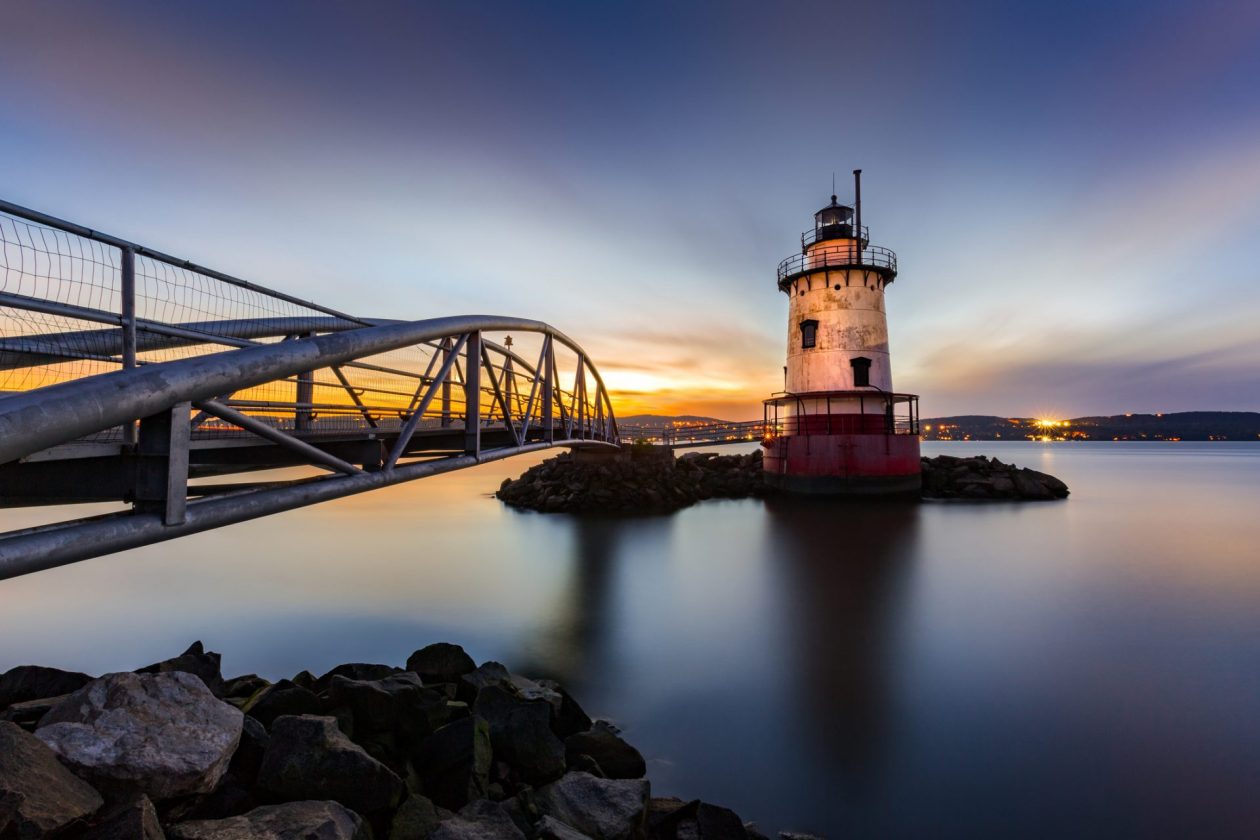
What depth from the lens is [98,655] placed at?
10.0 metres

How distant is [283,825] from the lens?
3188mm

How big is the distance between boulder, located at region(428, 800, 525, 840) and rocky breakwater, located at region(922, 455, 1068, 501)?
2876cm

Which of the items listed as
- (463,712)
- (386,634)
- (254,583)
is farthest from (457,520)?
(463,712)

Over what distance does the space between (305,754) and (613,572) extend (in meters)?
12.5

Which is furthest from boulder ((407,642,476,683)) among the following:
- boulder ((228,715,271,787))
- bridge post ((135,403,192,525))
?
bridge post ((135,403,192,525))

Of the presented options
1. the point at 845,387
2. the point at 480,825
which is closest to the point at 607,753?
the point at 480,825

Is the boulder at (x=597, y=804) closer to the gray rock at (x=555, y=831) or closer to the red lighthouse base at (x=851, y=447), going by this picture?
the gray rock at (x=555, y=831)

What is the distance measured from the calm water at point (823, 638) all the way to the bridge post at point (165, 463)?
5016 millimetres

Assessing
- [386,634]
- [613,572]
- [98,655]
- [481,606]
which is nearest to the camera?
[98,655]

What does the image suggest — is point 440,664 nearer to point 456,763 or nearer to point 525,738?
point 525,738

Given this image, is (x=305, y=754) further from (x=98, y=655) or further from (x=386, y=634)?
(x=98, y=655)

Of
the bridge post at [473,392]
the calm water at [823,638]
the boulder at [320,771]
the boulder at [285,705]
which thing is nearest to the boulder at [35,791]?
the boulder at [320,771]

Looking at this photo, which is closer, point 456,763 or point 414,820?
point 414,820

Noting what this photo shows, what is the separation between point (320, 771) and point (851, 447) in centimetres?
2334
